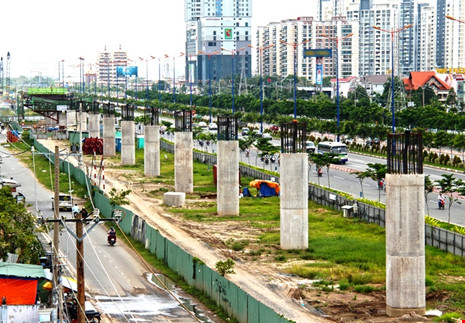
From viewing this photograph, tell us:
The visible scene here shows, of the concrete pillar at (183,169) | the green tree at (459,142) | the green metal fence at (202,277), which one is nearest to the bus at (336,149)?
the green tree at (459,142)

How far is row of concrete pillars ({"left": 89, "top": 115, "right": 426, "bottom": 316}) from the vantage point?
1517 inches

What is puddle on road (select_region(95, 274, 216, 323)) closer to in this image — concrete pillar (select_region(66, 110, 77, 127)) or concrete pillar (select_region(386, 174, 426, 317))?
concrete pillar (select_region(386, 174, 426, 317))

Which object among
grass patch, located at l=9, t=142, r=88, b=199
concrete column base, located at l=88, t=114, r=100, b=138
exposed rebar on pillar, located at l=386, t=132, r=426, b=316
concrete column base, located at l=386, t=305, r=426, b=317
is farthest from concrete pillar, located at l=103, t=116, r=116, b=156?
concrete column base, located at l=386, t=305, r=426, b=317

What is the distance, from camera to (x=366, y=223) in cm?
5919

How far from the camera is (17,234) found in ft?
146

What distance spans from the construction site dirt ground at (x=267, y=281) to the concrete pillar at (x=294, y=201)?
2.64m

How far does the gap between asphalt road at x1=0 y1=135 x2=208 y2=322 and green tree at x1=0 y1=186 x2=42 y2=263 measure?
2.06 metres

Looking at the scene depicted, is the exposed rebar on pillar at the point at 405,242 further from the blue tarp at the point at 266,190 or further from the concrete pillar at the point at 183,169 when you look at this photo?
the concrete pillar at the point at 183,169

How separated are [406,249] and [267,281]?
8.68m

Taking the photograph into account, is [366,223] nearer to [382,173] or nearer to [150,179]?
[382,173]

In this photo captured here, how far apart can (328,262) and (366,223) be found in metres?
10.8

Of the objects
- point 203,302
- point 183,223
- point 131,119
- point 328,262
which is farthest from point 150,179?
point 203,302

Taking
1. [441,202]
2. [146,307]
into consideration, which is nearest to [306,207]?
[441,202]

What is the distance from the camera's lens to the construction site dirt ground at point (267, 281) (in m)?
38.5
